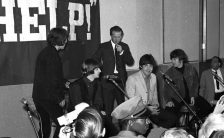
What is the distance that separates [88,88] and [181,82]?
6.24 ft

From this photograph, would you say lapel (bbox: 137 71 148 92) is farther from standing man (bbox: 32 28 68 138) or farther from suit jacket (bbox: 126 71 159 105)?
standing man (bbox: 32 28 68 138)

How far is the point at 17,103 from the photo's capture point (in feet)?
18.3

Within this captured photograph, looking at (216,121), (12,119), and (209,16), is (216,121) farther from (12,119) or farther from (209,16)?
(209,16)

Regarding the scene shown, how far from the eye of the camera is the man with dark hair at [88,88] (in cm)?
465

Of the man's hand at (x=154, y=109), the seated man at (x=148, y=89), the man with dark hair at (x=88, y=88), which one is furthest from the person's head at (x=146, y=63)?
the man with dark hair at (x=88, y=88)

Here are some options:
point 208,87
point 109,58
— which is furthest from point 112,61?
point 208,87

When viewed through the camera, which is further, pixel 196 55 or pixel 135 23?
pixel 196 55

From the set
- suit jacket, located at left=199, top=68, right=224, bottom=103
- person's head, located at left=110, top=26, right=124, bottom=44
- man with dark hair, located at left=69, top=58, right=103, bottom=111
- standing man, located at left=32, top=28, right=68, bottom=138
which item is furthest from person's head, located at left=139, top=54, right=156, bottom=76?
suit jacket, located at left=199, top=68, right=224, bottom=103

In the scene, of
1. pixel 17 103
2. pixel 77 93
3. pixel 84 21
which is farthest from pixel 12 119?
pixel 84 21

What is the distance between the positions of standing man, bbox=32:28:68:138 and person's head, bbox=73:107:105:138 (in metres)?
2.10

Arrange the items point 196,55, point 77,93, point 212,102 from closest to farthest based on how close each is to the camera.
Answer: point 77,93 → point 212,102 → point 196,55

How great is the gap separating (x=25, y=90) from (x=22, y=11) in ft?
3.54

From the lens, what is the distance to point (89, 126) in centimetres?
259

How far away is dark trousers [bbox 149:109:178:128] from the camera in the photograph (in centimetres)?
570
